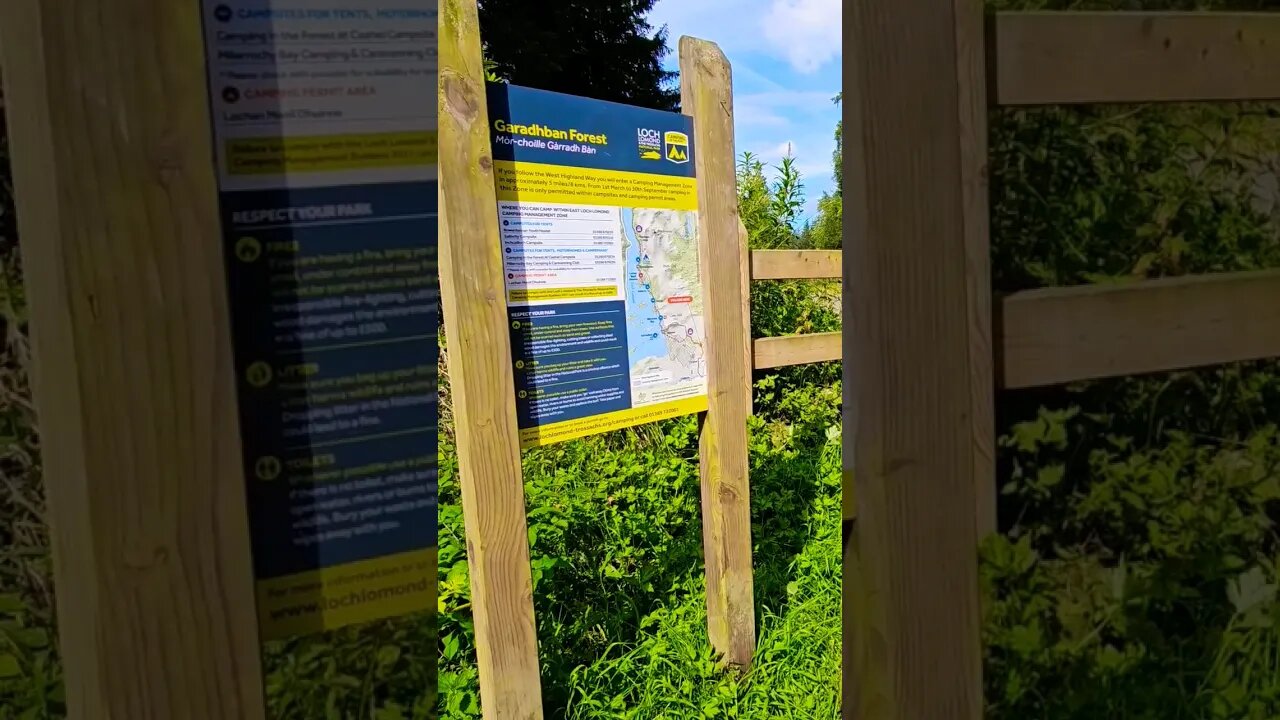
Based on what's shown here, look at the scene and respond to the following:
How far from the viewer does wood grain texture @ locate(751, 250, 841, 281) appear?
5609 millimetres

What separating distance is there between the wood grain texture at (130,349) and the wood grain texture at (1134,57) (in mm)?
1165

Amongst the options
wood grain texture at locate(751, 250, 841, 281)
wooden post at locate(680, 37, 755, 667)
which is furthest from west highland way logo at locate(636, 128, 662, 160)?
wood grain texture at locate(751, 250, 841, 281)

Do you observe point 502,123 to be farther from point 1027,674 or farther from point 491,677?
point 1027,674

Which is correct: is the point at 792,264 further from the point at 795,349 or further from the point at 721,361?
the point at 721,361

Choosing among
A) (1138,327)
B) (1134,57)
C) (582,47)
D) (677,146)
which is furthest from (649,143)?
(582,47)

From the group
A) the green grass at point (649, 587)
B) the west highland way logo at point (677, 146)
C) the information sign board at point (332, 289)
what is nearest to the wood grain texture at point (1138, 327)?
the information sign board at point (332, 289)

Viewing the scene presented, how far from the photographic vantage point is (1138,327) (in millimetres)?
1323

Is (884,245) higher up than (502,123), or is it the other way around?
(502,123)

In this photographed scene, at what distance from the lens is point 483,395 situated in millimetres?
2271

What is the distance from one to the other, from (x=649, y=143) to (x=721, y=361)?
902 mm

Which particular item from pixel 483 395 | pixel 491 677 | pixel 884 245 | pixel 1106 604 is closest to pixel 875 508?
pixel 884 245

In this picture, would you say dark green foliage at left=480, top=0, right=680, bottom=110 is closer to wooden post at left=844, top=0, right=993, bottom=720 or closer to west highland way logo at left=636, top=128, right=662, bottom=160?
west highland way logo at left=636, top=128, right=662, bottom=160

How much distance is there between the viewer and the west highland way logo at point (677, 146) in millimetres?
2994

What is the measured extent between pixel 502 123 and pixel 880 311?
1571 mm
